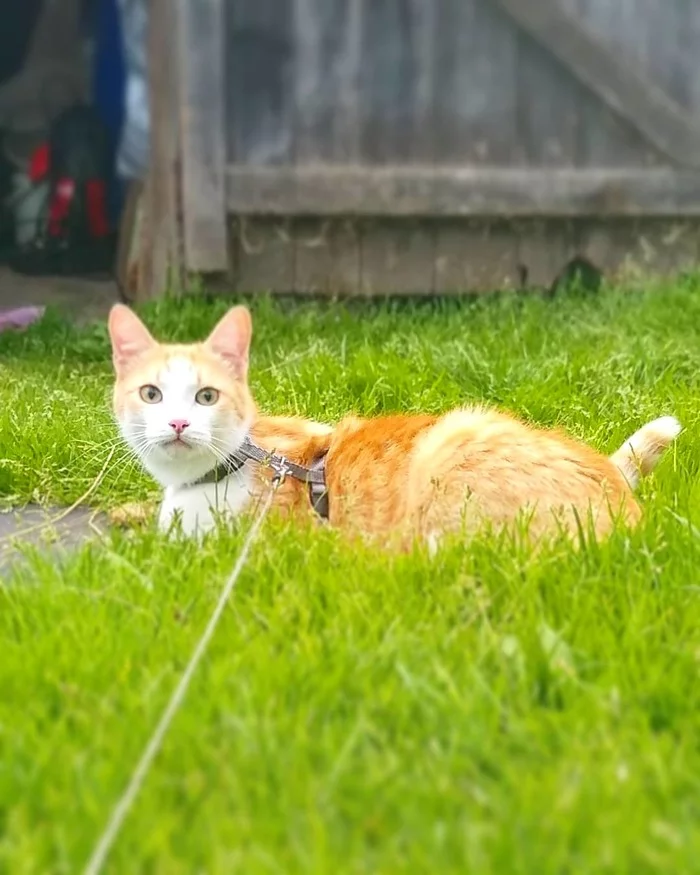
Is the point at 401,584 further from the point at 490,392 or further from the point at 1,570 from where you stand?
the point at 490,392

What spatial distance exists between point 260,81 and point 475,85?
1.08 metres

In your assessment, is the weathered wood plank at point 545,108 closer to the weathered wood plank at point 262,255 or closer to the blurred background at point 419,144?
the blurred background at point 419,144

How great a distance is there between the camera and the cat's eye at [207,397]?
2.78m

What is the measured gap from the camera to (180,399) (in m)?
2.75

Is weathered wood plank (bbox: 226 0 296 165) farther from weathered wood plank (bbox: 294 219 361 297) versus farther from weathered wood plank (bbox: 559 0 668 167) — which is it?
weathered wood plank (bbox: 559 0 668 167)

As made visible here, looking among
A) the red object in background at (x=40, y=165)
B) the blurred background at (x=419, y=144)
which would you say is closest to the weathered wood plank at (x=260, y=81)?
the blurred background at (x=419, y=144)

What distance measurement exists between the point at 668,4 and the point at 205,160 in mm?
2502

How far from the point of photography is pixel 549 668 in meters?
1.81

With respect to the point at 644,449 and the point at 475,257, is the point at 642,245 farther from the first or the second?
the point at 644,449

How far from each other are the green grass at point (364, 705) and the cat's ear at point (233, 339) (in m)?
0.68

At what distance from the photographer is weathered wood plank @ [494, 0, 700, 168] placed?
5695 mm

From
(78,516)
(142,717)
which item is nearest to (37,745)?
(142,717)

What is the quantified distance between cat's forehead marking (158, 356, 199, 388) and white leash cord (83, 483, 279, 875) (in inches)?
26.5

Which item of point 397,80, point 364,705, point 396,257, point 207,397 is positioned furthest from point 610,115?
point 364,705
